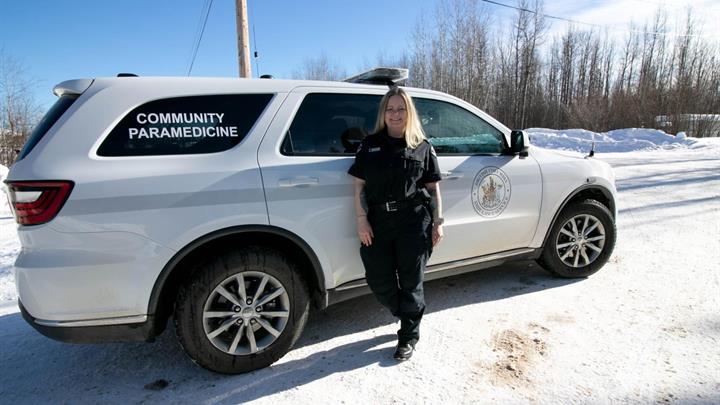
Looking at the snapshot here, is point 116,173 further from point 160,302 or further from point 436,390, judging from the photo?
point 436,390

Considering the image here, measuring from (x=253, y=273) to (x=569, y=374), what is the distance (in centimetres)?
203

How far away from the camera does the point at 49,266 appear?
207 centimetres

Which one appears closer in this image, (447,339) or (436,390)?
(436,390)

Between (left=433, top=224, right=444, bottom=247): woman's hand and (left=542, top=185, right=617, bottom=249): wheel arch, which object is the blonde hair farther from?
(left=542, top=185, right=617, bottom=249): wheel arch

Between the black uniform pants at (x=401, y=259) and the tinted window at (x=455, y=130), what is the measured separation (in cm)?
85

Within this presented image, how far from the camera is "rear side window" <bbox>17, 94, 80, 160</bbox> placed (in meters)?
2.20

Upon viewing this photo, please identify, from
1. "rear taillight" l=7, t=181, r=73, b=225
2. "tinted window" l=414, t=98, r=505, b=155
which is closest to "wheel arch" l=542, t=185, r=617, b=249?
"tinted window" l=414, t=98, r=505, b=155

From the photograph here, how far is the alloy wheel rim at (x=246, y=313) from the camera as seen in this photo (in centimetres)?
244

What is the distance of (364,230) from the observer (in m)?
2.54

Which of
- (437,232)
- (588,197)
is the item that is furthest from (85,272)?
(588,197)

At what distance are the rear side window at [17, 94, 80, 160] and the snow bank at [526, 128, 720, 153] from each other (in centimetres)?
1977

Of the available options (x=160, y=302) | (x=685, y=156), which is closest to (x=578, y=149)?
(x=685, y=156)

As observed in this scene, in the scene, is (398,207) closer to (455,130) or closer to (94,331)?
(455,130)

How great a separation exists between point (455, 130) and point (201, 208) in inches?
81.3
